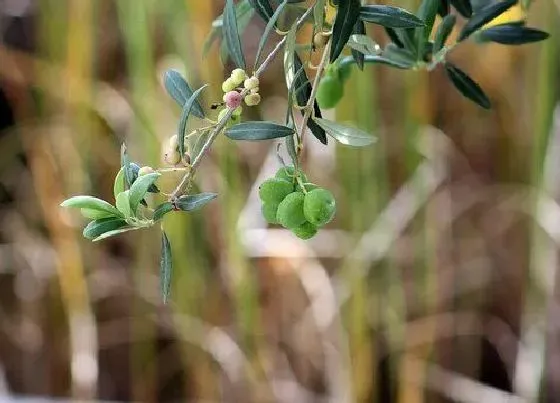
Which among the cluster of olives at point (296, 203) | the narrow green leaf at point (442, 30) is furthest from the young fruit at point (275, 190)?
the narrow green leaf at point (442, 30)

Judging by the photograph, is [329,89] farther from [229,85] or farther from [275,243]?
[275,243]

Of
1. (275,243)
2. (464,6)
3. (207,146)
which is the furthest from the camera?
(275,243)

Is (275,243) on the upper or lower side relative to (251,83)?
lower

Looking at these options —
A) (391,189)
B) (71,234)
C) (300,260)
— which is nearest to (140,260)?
(71,234)

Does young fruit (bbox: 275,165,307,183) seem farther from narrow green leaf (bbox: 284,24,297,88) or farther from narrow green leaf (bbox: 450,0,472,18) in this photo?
narrow green leaf (bbox: 450,0,472,18)

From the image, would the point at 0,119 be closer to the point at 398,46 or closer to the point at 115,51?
the point at 115,51

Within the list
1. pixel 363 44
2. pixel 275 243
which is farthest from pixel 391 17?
pixel 275 243

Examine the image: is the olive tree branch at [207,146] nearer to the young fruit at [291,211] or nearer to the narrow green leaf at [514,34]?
the young fruit at [291,211]
